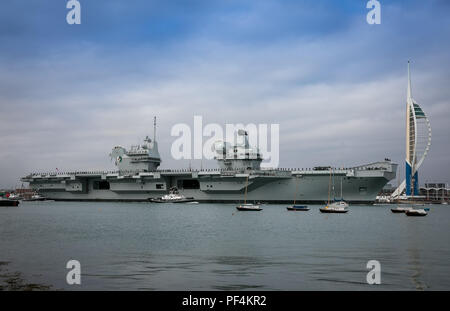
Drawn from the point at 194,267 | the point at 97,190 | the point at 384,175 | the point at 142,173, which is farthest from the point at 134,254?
the point at 97,190

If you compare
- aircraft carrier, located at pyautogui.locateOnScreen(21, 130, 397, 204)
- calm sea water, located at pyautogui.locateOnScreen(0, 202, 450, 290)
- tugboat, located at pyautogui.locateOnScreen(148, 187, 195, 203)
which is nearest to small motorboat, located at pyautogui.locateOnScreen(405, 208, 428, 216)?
aircraft carrier, located at pyautogui.locateOnScreen(21, 130, 397, 204)

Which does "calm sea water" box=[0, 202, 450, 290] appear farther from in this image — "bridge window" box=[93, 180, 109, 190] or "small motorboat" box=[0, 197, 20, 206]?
"bridge window" box=[93, 180, 109, 190]

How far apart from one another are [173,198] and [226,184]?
7810 mm

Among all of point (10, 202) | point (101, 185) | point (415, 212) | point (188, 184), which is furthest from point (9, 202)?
point (415, 212)

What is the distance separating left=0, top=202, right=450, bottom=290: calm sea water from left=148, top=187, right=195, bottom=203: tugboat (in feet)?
107

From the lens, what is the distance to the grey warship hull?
174 ft

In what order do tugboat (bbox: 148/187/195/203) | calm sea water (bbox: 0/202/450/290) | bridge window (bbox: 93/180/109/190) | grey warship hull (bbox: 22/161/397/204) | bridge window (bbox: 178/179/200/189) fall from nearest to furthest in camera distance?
calm sea water (bbox: 0/202/450/290) < grey warship hull (bbox: 22/161/397/204) < tugboat (bbox: 148/187/195/203) < bridge window (bbox: 178/179/200/189) < bridge window (bbox: 93/180/109/190)

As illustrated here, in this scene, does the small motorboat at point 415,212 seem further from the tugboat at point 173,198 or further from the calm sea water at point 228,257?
the tugboat at point 173,198

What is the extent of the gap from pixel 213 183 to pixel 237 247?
39096 mm

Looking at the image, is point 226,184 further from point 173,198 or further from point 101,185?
point 101,185

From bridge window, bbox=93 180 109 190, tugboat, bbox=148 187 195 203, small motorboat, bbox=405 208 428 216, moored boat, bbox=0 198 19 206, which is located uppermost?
bridge window, bbox=93 180 109 190

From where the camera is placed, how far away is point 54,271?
14.2 metres

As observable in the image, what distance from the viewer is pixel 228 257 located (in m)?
17.0
